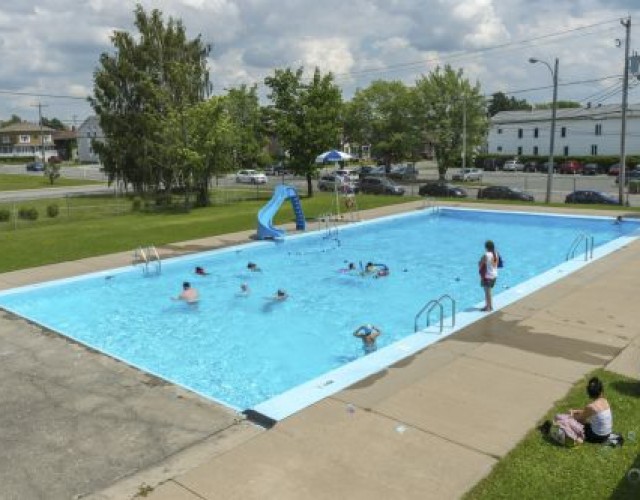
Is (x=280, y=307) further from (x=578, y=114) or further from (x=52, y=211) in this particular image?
(x=578, y=114)

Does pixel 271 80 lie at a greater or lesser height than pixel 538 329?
greater

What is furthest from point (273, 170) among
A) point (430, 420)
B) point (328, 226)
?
point (430, 420)

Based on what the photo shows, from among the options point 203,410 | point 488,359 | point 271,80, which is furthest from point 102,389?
point 271,80

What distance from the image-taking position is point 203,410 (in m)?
8.65

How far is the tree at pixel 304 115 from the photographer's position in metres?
39.6

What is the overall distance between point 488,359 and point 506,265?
1197 centimetres

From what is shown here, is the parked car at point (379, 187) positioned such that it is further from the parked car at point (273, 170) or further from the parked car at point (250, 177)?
the parked car at point (273, 170)

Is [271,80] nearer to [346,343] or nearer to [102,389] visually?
[346,343]

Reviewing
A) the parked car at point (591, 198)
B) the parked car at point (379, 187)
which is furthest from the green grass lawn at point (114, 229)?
the parked car at point (591, 198)

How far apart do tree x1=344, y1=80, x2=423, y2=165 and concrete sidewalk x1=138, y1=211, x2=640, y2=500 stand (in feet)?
164

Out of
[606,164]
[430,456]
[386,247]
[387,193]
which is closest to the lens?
[430,456]

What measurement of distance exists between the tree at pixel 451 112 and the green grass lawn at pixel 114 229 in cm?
2178

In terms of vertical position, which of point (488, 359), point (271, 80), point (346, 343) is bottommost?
point (346, 343)

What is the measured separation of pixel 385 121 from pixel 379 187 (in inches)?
801
